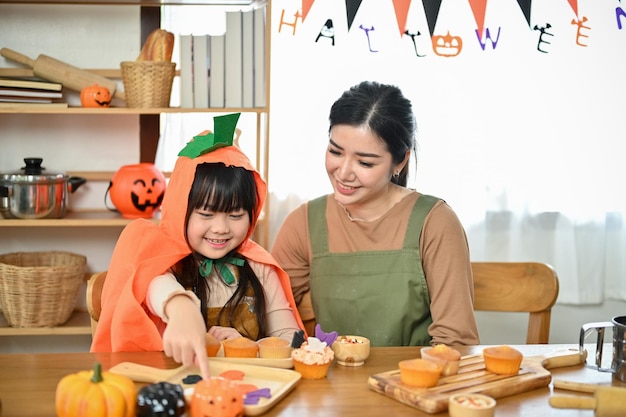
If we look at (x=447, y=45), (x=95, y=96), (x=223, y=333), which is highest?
(x=447, y=45)

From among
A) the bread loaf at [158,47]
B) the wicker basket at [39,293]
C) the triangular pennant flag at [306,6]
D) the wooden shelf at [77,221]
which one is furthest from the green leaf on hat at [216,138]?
the triangular pennant flag at [306,6]

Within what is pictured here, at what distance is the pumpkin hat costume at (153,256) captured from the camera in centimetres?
162

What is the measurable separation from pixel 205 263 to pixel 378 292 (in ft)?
1.43

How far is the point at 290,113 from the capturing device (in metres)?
3.22

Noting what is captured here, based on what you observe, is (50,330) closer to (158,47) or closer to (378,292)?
(158,47)

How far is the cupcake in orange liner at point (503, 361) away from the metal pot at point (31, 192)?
77.1 inches

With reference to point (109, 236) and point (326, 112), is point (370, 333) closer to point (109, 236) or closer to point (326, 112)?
point (326, 112)

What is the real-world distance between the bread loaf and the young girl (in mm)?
1153

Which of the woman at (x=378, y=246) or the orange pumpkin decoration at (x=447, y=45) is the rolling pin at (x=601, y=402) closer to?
the woman at (x=378, y=246)

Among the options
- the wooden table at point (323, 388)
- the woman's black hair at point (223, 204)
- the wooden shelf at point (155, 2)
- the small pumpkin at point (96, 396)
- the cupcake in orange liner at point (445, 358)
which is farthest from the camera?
the wooden shelf at point (155, 2)

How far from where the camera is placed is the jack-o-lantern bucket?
9.50ft

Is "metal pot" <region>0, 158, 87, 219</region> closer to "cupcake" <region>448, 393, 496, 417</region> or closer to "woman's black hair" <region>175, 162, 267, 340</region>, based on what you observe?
"woman's black hair" <region>175, 162, 267, 340</region>

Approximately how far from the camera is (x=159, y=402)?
112 centimetres

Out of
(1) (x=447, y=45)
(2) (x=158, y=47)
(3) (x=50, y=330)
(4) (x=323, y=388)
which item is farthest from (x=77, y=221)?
(4) (x=323, y=388)
